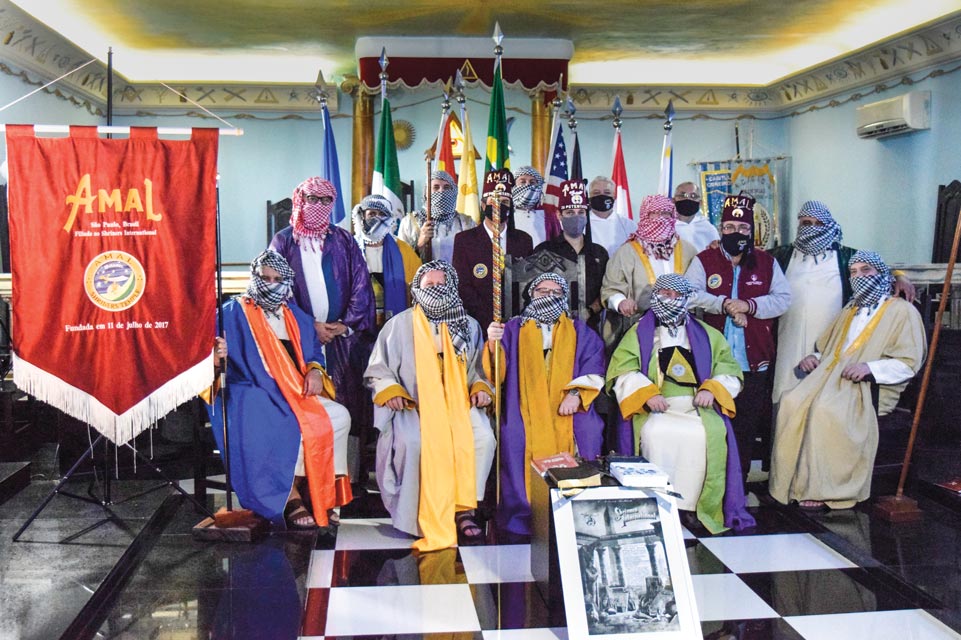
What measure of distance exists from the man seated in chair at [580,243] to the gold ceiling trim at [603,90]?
503 cm

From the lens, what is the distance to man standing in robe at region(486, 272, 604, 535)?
399cm

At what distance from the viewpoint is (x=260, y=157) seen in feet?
35.2

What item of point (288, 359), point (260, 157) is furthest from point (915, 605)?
point (260, 157)

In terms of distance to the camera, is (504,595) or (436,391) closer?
(504,595)

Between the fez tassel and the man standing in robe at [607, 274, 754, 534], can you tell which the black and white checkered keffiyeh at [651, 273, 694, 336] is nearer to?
the man standing in robe at [607, 274, 754, 534]

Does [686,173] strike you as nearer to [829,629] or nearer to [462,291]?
[462,291]

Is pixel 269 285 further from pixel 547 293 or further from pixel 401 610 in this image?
pixel 401 610

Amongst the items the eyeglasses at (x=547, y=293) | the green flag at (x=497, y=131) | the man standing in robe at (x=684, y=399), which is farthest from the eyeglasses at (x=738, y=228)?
the green flag at (x=497, y=131)

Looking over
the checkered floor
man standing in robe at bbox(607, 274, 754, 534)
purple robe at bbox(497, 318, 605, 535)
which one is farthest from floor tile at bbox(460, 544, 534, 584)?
man standing in robe at bbox(607, 274, 754, 534)

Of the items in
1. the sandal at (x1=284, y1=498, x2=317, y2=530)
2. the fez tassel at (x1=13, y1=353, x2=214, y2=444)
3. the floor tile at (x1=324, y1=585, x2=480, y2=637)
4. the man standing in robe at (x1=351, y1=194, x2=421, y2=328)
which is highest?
the man standing in robe at (x1=351, y1=194, x2=421, y2=328)

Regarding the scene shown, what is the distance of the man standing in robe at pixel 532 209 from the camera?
4887 mm

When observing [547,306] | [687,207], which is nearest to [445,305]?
[547,306]

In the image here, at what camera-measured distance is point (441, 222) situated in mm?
5168

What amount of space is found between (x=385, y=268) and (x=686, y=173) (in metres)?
7.07
